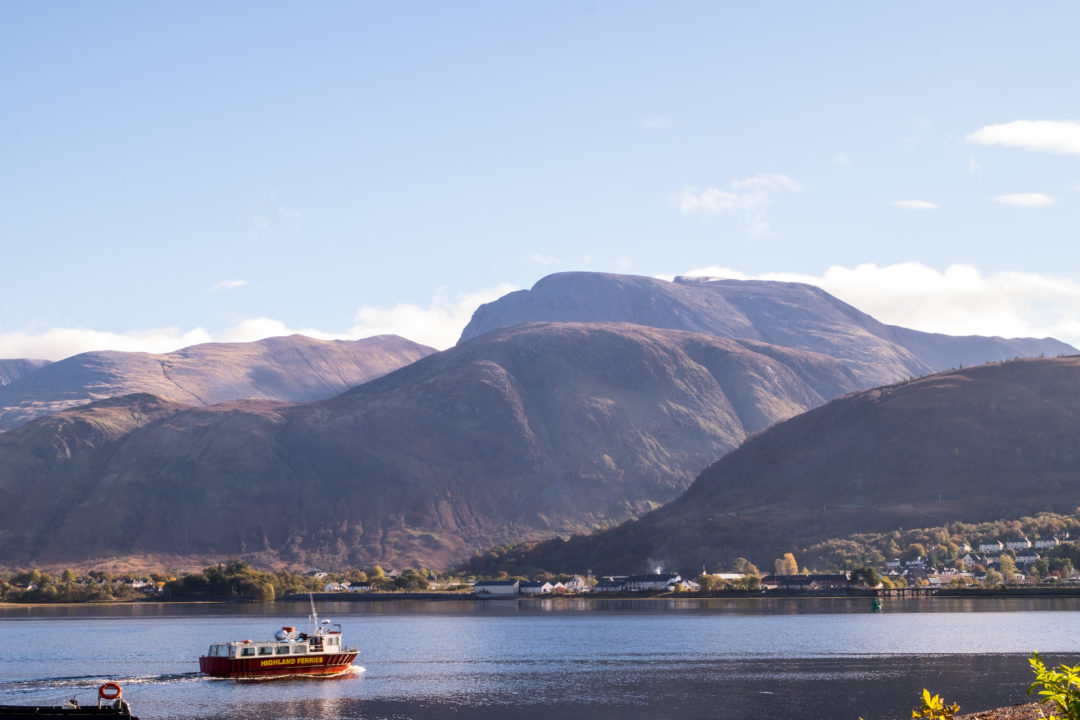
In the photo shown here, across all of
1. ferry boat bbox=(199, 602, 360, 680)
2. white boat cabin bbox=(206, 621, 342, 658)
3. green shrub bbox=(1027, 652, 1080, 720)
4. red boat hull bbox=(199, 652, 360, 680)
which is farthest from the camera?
white boat cabin bbox=(206, 621, 342, 658)

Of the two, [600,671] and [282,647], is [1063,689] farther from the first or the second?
[282,647]

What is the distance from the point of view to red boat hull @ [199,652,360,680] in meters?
109

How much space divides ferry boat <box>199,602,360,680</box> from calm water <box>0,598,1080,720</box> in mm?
2043

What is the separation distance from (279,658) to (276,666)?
2.49 feet

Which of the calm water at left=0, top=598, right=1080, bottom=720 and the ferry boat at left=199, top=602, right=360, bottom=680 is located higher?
the ferry boat at left=199, top=602, right=360, bottom=680

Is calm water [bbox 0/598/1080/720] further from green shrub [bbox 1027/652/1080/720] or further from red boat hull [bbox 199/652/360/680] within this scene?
green shrub [bbox 1027/652/1080/720]

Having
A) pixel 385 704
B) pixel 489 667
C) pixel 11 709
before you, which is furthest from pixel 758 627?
pixel 11 709

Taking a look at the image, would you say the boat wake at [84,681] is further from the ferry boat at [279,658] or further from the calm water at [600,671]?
the ferry boat at [279,658]

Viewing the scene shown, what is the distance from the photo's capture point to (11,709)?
6562cm

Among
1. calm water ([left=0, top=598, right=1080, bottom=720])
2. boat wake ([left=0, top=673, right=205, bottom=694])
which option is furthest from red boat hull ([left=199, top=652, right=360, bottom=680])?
boat wake ([left=0, top=673, right=205, bottom=694])

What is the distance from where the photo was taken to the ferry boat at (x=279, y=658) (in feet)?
359

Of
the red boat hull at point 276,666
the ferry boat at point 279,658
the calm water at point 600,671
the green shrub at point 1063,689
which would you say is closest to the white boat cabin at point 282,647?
the ferry boat at point 279,658

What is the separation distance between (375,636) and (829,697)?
9282cm

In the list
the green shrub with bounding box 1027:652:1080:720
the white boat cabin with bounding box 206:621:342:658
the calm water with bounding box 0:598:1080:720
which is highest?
the green shrub with bounding box 1027:652:1080:720
